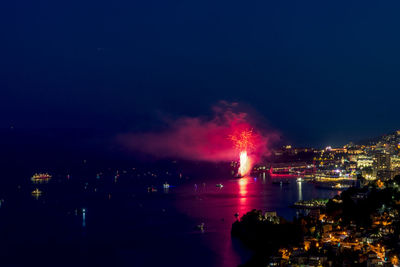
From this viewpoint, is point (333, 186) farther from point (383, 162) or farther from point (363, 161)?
point (363, 161)

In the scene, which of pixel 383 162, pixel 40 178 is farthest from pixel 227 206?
pixel 40 178

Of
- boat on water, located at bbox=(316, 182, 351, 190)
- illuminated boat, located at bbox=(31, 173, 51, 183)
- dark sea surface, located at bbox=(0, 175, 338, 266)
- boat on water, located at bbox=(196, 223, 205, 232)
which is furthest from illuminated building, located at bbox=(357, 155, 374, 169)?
boat on water, located at bbox=(196, 223, 205, 232)

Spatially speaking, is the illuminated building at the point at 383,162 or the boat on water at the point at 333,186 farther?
the illuminated building at the point at 383,162

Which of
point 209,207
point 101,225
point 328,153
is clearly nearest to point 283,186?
point 209,207

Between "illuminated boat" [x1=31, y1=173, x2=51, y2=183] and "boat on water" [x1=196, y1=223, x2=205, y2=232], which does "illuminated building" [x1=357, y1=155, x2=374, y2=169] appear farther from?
"boat on water" [x1=196, y1=223, x2=205, y2=232]

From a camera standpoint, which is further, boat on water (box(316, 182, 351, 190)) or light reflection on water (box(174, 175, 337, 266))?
boat on water (box(316, 182, 351, 190))

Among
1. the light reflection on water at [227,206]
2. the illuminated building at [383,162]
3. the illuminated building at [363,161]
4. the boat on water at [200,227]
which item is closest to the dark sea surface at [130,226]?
the light reflection on water at [227,206]

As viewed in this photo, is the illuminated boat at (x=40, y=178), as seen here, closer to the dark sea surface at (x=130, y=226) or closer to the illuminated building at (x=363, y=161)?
the dark sea surface at (x=130, y=226)

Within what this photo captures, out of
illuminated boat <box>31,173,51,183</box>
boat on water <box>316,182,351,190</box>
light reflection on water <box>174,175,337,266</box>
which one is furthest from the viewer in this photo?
illuminated boat <box>31,173,51,183</box>
